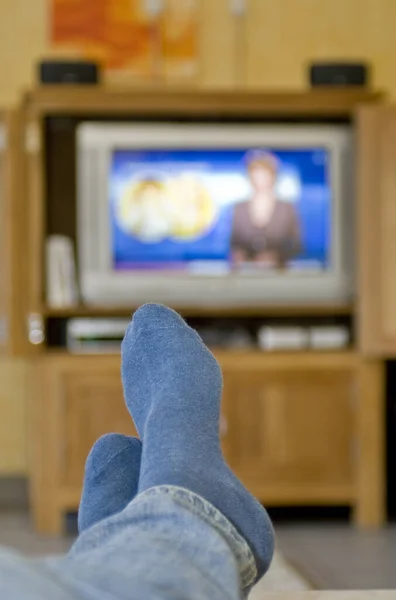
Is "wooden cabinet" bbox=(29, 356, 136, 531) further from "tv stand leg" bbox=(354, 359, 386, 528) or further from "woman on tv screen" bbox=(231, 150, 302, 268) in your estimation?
"tv stand leg" bbox=(354, 359, 386, 528)

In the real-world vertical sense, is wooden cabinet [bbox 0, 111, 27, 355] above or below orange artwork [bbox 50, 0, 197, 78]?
below

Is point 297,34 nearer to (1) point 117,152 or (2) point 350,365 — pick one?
(1) point 117,152

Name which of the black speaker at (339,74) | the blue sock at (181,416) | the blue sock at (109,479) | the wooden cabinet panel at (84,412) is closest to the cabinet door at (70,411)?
the wooden cabinet panel at (84,412)

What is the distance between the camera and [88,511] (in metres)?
1.31

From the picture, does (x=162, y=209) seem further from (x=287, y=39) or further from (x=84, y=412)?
(x=287, y=39)

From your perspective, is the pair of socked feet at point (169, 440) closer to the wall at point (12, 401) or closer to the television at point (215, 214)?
the television at point (215, 214)

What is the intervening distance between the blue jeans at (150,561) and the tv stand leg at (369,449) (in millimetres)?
2390

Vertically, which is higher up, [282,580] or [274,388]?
[274,388]

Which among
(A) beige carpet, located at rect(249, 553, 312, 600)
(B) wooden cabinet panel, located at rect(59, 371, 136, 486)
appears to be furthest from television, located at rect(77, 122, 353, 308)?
(A) beige carpet, located at rect(249, 553, 312, 600)

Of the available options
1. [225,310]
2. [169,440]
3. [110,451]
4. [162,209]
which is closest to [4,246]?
[162,209]

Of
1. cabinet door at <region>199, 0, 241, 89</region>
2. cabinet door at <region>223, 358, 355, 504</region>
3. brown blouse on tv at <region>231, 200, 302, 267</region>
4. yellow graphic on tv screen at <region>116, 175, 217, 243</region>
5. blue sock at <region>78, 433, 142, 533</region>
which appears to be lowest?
cabinet door at <region>223, 358, 355, 504</region>

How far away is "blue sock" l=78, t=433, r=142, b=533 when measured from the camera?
130cm

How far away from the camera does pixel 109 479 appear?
4.36ft

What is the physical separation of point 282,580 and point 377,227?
4.16 feet
